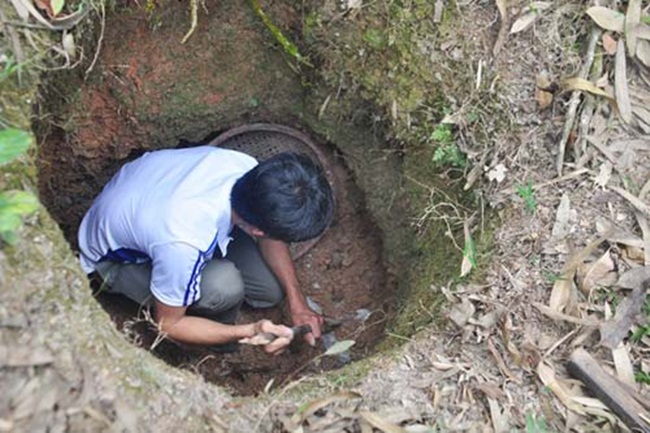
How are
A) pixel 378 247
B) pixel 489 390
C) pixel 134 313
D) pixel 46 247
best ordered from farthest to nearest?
pixel 378 247 → pixel 134 313 → pixel 489 390 → pixel 46 247

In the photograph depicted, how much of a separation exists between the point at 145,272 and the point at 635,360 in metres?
1.65

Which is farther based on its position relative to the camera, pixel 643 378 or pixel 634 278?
pixel 634 278

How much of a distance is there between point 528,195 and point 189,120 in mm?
1400

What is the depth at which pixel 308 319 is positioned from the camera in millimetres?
3082

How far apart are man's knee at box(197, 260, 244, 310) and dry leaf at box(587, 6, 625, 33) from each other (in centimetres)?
153

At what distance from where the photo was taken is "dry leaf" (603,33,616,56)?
2.60 m

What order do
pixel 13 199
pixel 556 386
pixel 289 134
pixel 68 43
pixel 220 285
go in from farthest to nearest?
pixel 289 134 < pixel 220 285 < pixel 68 43 < pixel 556 386 < pixel 13 199

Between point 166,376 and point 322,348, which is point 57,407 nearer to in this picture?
point 166,376

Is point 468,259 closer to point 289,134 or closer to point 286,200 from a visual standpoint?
point 286,200

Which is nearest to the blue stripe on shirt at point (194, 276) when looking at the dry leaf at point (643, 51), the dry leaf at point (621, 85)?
the dry leaf at point (621, 85)

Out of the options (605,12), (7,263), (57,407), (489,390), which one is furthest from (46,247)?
(605,12)

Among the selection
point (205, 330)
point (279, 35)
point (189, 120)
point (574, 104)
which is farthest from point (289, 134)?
point (574, 104)

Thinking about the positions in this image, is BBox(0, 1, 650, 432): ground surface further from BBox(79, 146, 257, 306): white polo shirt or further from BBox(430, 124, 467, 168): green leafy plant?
BBox(79, 146, 257, 306): white polo shirt

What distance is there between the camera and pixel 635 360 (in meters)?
2.34
